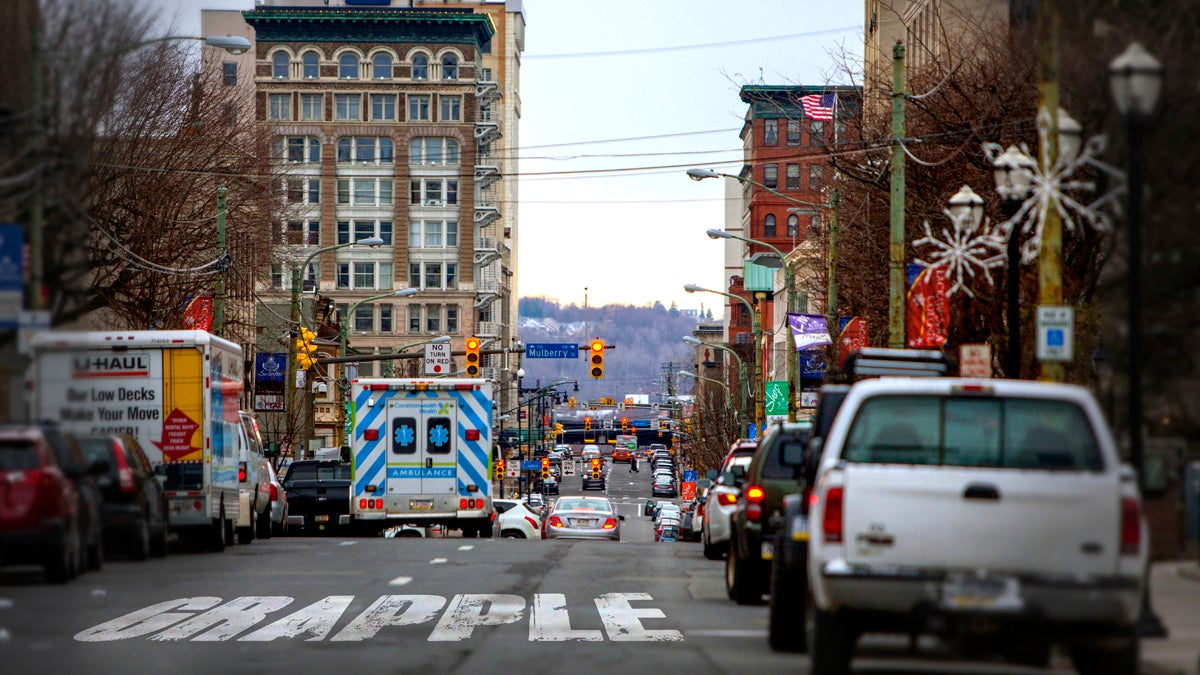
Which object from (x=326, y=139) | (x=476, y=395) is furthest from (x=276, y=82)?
(x=476, y=395)

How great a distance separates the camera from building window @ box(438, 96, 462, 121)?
123 metres

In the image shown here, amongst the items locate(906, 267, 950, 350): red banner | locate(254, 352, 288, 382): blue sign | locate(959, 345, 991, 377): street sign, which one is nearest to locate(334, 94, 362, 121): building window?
locate(254, 352, 288, 382): blue sign

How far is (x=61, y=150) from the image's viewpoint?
30.4 ft

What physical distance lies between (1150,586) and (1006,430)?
1251 mm

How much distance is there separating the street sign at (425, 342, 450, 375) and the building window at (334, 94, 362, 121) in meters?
57.7

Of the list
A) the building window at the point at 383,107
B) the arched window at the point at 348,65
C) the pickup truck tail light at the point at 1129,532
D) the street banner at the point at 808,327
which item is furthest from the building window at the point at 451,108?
the pickup truck tail light at the point at 1129,532

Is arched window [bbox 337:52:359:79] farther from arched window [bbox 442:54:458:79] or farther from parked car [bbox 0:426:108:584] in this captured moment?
parked car [bbox 0:426:108:584]

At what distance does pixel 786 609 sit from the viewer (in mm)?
13828

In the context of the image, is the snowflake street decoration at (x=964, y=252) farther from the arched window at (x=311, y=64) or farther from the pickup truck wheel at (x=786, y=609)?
the arched window at (x=311, y=64)

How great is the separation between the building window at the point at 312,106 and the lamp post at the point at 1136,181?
115 meters

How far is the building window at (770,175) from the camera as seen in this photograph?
12825cm

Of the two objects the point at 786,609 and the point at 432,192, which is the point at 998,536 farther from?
the point at 432,192

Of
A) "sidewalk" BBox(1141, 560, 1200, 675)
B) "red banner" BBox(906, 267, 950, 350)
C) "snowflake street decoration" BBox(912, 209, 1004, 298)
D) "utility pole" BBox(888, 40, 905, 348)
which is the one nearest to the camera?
"sidewalk" BBox(1141, 560, 1200, 675)

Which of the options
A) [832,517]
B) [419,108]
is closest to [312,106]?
[419,108]
